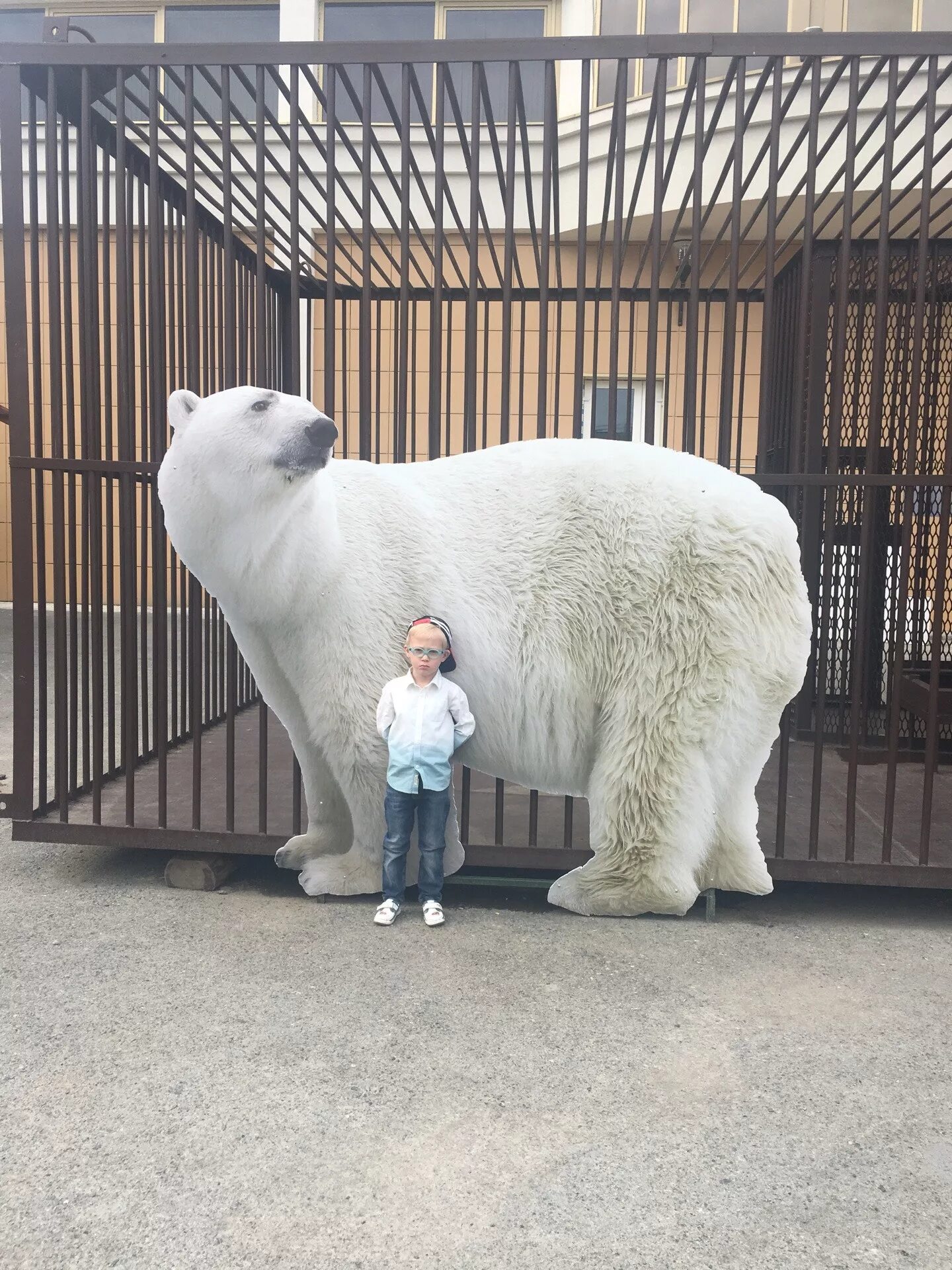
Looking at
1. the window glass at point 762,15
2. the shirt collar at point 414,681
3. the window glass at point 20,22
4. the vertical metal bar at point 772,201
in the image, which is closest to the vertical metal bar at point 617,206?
the vertical metal bar at point 772,201

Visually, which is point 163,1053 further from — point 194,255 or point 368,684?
point 194,255

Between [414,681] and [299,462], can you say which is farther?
[414,681]

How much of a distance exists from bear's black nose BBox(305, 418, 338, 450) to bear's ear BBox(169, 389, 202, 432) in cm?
40

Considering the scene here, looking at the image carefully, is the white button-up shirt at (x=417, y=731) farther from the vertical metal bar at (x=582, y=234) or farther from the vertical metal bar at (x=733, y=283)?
the vertical metal bar at (x=733, y=283)

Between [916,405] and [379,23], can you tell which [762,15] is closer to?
[379,23]

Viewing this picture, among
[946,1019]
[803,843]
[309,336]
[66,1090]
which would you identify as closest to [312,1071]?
[66,1090]

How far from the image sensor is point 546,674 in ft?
10.4

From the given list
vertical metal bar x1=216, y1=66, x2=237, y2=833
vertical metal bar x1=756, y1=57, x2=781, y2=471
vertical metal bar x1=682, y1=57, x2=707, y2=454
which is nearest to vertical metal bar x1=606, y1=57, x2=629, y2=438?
vertical metal bar x1=682, y1=57, x2=707, y2=454

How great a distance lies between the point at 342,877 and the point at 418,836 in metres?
0.34

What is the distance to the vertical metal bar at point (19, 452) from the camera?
11.1 feet

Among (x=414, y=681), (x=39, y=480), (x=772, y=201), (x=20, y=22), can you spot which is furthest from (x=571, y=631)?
(x=20, y=22)

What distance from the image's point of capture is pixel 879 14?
8.27 metres

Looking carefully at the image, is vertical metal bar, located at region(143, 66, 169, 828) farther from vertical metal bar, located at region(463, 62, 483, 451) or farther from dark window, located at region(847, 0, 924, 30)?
dark window, located at region(847, 0, 924, 30)

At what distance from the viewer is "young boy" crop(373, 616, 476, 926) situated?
301 cm
